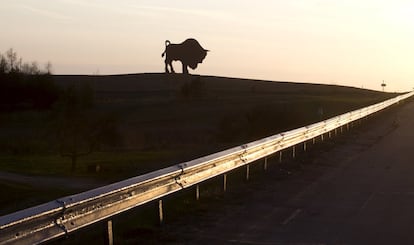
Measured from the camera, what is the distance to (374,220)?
37.4 ft

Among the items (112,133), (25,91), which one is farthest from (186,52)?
(112,133)

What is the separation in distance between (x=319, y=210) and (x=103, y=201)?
4.33 metres

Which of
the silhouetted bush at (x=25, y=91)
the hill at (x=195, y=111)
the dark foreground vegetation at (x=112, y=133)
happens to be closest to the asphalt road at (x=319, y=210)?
the dark foreground vegetation at (x=112, y=133)

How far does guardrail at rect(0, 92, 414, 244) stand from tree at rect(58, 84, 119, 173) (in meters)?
28.0

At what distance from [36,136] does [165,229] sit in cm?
4647

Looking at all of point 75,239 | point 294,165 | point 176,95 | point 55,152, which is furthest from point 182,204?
point 176,95

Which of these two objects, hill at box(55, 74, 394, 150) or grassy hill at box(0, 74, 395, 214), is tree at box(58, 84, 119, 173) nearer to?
grassy hill at box(0, 74, 395, 214)

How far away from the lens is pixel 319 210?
484 inches

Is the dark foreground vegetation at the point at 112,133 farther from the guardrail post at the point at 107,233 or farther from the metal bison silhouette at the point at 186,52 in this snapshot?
the metal bison silhouette at the point at 186,52

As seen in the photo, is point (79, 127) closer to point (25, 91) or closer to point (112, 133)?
point (112, 133)

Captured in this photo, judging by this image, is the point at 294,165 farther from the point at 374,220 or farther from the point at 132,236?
the point at 132,236

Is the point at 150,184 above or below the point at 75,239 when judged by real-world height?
above

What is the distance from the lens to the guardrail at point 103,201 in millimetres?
7336

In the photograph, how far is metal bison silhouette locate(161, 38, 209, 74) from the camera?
4213 inches
